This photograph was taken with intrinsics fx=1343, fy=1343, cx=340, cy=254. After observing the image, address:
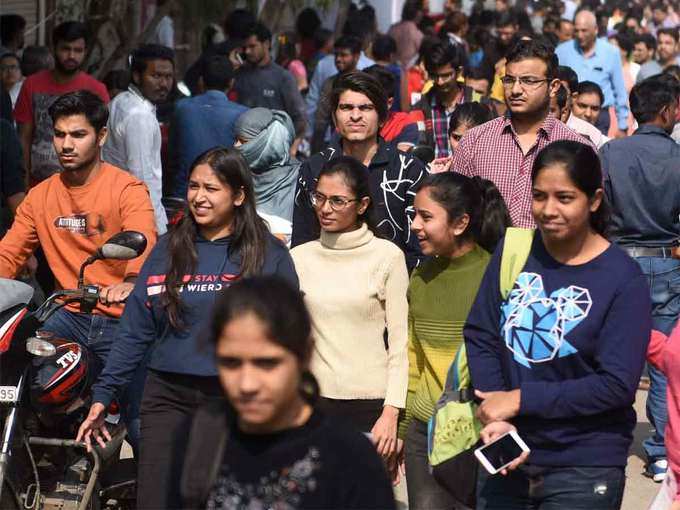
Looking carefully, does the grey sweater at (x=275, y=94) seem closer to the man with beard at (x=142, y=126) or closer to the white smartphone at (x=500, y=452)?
the man with beard at (x=142, y=126)

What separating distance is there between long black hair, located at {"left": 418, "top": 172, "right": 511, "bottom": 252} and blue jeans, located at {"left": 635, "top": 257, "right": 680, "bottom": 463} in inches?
86.8

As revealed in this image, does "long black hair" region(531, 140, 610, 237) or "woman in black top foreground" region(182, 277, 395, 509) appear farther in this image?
"long black hair" region(531, 140, 610, 237)

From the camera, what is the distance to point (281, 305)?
3.04 m

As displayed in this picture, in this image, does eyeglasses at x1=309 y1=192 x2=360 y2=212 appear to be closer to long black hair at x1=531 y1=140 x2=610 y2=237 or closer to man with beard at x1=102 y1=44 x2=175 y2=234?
long black hair at x1=531 y1=140 x2=610 y2=237

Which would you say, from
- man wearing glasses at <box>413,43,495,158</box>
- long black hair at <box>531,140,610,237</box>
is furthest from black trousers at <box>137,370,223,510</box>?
man wearing glasses at <box>413,43,495,158</box>

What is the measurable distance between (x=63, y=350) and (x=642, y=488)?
11.1 feet

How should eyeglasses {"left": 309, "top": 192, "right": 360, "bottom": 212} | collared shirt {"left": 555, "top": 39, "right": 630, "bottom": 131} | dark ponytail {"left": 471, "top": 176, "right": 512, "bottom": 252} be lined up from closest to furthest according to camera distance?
1. dark ponytail {"left": 471, "top": 176, "right": 512, "bottom": 252}
2. eyeglasses {"left": 309, "top": 192, "right": 360, "bottom": 212}
3. collared shirt {"left": 555, "top": 39, "right": 630, "bottom": 131}

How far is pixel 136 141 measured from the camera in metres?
8.23

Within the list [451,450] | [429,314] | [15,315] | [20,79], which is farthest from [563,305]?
[20,79]

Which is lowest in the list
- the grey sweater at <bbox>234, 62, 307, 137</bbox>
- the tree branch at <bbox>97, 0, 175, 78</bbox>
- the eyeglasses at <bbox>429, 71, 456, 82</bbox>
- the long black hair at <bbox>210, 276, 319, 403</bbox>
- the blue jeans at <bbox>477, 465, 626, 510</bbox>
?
the blue jeans at <bbox>477, 465, 626, 510</bbox>

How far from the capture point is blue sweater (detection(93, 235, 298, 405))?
16.0 feet

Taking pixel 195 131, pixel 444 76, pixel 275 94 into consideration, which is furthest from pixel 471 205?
pixel 275 94

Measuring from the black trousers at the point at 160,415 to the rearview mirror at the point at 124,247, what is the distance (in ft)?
1.50

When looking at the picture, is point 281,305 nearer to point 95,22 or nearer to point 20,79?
point 20,79
